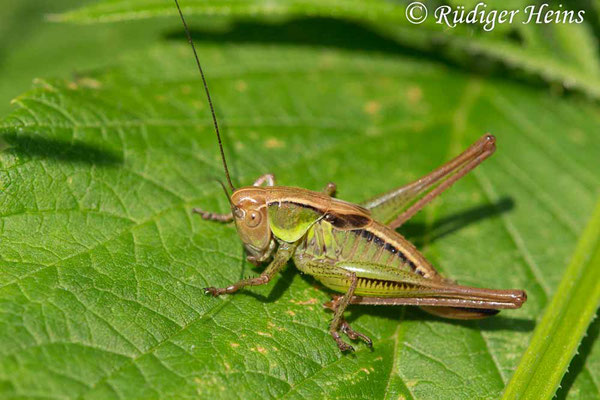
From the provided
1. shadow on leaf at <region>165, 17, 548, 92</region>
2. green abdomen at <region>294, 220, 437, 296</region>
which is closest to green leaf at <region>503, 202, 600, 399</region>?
green abdomen at <region>294, 220, 437, 296</region>

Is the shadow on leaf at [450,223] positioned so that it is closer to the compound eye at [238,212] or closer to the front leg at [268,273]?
the front leg at [268,273]

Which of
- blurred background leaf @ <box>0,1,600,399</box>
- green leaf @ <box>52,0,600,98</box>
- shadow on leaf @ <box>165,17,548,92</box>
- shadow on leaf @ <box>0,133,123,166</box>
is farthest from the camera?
shadow on leaf @ <box>165,17,548,92</box>

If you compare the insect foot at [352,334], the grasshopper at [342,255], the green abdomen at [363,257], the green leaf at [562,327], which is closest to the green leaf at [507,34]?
the grasshopper at [342,255]

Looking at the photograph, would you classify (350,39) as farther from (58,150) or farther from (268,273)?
(58,150)

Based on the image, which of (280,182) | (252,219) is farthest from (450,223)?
(252,219)

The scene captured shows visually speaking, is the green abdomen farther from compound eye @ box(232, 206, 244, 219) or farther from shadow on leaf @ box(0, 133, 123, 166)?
shadow on leaf @ box(0, 133, 123, 166)

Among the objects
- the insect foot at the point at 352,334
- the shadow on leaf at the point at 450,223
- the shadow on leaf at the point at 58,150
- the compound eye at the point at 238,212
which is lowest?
the insect foot at the point at 352,334

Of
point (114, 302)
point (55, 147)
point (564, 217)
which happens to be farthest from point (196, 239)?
point (564, 217)
